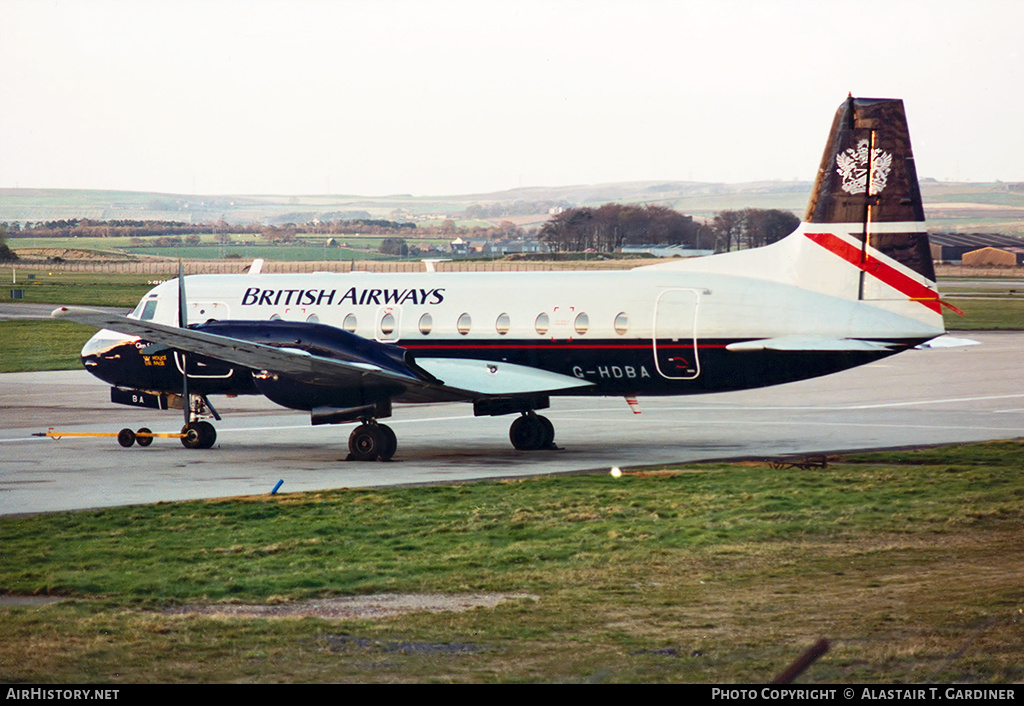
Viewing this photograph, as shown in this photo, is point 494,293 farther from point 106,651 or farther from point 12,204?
point 12,204

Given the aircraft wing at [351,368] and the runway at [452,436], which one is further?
the aircraft wing at [351,368]

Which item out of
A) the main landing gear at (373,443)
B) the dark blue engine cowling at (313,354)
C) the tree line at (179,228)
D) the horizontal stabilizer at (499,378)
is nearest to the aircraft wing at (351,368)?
the horizontal stabilizer at (499,378)

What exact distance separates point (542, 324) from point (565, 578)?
1171 cm

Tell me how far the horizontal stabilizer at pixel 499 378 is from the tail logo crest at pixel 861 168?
676cm

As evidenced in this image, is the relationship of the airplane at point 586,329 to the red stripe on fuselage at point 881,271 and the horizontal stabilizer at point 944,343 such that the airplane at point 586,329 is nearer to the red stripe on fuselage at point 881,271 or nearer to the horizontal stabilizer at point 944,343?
the red stripe on fuselage at point 881,271

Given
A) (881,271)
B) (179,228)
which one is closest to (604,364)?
(881,271)

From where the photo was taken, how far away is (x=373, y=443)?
24000mm

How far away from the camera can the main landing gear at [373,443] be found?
24.0 m

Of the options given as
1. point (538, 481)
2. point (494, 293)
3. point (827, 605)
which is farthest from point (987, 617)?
point (494, 293)

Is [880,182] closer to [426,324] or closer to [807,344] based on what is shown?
[807,344]

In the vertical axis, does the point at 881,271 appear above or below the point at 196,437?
above

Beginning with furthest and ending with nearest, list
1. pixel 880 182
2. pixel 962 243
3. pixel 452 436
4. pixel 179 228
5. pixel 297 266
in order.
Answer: pixel 179 228 < pixel 962 243 < pixel 297 266 < pixel 452 436 < pixel 880 182

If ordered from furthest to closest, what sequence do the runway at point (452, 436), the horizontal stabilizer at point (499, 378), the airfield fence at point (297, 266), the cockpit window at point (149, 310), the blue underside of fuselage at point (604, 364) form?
the airfield fence at point (297, 266)
the cockpit window at point (149, 310)
the horizontal stabilizer at point (499, 378)
the blue underside of fuselage at point (604, 364)
the runway at point (452, 436)

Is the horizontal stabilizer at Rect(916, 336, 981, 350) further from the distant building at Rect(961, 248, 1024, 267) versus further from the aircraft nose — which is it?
the distant building at Rect(961, 248, 1024, 267)
